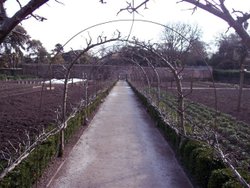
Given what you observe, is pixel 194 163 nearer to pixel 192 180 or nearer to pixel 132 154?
pixel 192 180

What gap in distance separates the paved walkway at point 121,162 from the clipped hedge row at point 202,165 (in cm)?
28

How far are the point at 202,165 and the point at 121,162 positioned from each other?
2891 mm

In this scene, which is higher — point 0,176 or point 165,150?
point 0,176

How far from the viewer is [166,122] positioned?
12.1 metres

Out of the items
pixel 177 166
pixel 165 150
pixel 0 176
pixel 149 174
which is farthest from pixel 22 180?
pixel 165 150

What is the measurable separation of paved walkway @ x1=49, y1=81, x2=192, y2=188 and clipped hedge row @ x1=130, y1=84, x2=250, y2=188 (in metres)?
0.28

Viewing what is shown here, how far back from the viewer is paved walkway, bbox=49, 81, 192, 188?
759 centimetres

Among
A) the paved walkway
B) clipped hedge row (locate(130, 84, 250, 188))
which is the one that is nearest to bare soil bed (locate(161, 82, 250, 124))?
the paved walkway

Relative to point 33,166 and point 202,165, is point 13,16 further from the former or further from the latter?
point 202,165

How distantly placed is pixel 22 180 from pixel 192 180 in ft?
10.9

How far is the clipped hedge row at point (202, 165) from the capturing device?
211 inches

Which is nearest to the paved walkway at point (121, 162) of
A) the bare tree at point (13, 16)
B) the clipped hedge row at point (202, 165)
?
the clipped hedge row at point (202, 165)

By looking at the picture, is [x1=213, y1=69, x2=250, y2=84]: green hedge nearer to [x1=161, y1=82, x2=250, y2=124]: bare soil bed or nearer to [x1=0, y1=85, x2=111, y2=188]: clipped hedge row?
[x1=161, y1=82, x2=250, y2=124]: bare soil bed

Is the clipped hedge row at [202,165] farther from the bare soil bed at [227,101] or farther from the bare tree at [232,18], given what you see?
the bare soil bed at [227,101]
